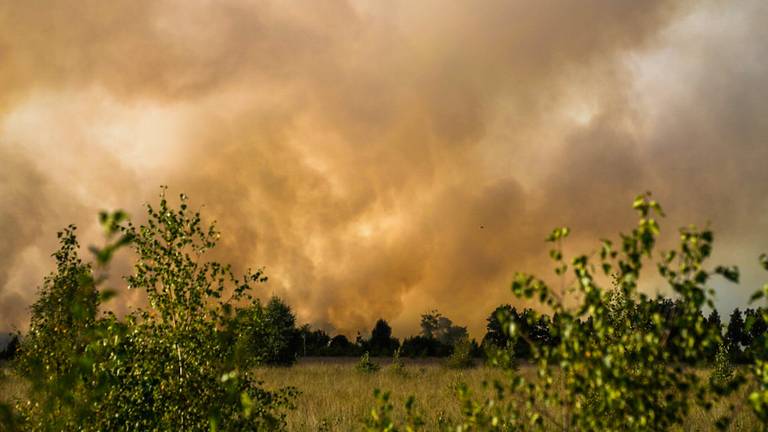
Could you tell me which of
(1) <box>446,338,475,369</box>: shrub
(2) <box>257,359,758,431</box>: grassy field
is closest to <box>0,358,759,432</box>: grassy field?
(2) <box>257,359,758,431</box>: grassy field

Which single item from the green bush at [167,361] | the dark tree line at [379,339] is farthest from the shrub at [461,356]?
the green bush at [167,361]

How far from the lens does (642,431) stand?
5.68m

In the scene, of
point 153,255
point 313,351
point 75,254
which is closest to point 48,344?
point 75,254

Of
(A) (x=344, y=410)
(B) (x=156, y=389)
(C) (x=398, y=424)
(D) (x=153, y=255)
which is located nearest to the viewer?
(B) (x=156, y=389)

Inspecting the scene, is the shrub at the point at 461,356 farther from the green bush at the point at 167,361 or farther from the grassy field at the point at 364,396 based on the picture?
the green bush at the point at 167,361

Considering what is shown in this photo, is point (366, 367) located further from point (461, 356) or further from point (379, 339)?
point (379, 339)

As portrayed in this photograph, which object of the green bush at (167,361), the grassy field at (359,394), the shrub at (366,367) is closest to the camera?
the green bush at (167,361)

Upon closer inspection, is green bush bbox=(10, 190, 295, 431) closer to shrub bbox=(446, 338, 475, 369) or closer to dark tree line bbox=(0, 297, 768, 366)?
dark tree line bbox=(0, 297, 768, 366)

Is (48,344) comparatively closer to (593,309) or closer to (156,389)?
(156,389)

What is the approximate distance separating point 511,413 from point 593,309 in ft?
4.02

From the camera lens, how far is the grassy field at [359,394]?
18.2 meters

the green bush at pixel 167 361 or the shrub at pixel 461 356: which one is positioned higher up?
the shrub at pixel 461 356

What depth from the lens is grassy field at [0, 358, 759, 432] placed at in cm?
1825

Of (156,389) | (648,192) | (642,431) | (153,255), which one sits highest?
(153,255)
